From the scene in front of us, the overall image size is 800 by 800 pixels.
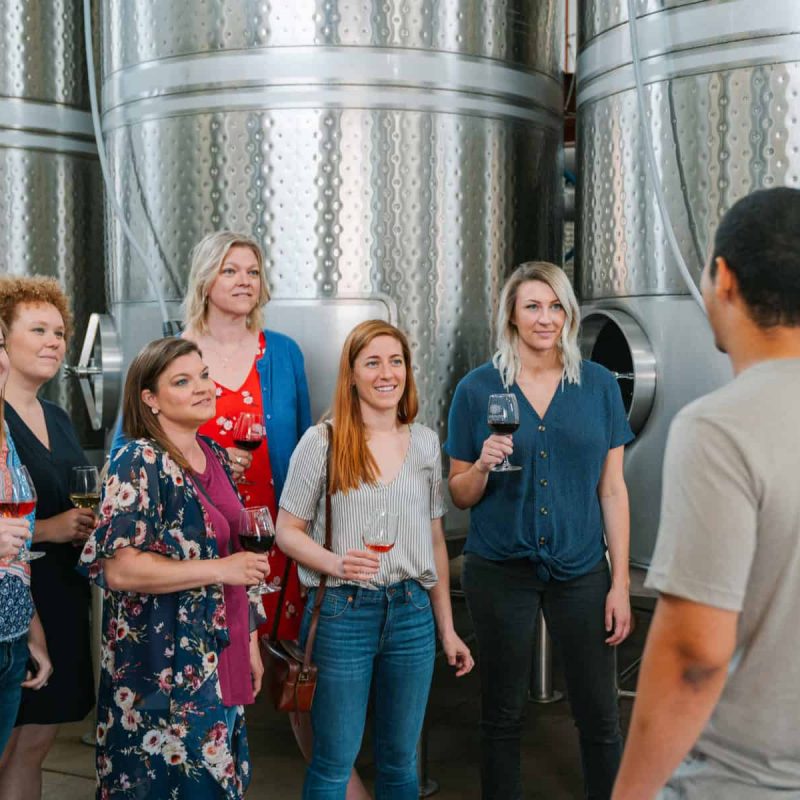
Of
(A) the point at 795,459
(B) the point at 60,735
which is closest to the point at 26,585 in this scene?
(A) the point at 795,459

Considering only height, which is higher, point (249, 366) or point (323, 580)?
point (249, 366)

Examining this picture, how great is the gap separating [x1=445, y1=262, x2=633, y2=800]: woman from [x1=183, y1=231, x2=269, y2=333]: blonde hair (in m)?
0.79

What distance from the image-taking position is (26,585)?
2.54 m

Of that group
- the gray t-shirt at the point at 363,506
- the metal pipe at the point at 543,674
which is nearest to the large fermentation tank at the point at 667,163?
the gray t-shirt at the point at 363,506

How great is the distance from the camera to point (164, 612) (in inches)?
101

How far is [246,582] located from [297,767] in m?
1.90

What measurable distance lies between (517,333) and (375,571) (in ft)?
2.88

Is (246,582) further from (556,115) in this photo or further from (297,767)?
(556,115)

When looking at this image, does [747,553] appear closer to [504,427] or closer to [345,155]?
[504,427]

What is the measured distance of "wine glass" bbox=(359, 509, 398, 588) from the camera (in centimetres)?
252

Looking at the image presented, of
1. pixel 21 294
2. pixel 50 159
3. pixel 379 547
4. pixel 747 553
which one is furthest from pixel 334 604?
pixel 50 159

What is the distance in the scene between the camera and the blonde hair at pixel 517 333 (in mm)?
3047

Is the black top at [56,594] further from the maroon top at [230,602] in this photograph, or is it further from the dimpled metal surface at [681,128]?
the dimpled metal surface at [681,128]

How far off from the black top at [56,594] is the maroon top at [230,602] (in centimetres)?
48
